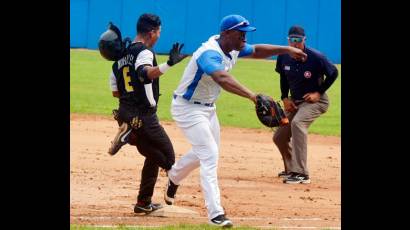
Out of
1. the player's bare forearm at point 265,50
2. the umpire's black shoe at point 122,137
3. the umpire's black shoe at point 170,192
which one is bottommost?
the umpire's black shoe at point 170,192

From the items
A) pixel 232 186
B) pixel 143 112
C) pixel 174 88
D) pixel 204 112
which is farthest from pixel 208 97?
pixel 174 88

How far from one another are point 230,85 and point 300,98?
177 inches

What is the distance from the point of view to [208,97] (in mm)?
8891

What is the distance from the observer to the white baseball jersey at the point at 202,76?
28.0 ft

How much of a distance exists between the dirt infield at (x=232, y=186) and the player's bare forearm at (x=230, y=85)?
4.56ft

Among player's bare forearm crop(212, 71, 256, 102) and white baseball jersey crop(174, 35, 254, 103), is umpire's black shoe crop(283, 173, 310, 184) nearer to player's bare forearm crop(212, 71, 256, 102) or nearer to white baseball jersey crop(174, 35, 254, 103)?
white baseball jersey crop(174, 35, 254, 103)

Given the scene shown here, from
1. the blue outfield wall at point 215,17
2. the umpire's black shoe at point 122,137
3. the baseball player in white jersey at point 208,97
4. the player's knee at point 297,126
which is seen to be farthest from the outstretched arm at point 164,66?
the blue outfield wall at point 215,17

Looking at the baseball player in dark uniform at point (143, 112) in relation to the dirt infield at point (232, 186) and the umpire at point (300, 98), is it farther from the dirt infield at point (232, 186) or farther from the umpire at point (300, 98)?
the umpire at point (300, 98)

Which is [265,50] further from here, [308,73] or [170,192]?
[308,73]

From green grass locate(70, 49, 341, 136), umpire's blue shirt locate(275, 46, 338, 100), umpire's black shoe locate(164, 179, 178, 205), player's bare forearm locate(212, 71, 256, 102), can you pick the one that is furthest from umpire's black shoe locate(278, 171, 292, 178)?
green grass locate(70, 49, 341, 136)

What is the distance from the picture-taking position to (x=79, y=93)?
2397 centimetres

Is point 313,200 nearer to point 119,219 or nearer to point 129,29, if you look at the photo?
point 119,219
